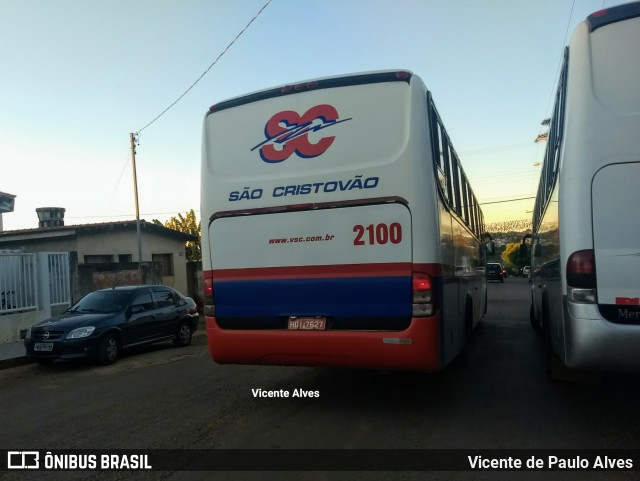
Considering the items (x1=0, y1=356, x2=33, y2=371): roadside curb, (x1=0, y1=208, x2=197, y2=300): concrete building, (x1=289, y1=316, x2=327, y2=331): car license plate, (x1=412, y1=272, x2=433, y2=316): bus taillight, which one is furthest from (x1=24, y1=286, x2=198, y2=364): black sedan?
(x1=412, y1=272, x2=433, y2=316): bus taillight

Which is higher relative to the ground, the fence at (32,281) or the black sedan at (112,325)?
the fence at (32,281)

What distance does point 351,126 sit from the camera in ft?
18.7

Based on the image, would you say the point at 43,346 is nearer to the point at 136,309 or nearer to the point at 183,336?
the point at 136,309

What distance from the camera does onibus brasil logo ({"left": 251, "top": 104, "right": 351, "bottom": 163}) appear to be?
584cm

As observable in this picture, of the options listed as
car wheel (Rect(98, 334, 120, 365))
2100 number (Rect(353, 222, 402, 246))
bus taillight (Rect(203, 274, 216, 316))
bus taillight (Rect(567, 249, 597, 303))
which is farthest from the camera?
car wheel (Rect(98, 334, 120, 365))

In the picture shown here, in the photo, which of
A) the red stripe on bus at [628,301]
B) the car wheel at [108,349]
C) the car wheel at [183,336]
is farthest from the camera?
the car wheel at [183,336]

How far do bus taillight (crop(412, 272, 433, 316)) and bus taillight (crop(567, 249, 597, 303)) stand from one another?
1.26 meters

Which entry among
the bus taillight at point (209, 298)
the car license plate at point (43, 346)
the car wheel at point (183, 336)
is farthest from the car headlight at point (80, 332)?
the bus taillight at point (209, 298)

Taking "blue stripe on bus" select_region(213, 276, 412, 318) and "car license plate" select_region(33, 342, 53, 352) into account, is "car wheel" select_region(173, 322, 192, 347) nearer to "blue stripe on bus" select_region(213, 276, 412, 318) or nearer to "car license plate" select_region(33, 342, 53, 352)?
"car license plate" select_region(33, 342, 53, 352)

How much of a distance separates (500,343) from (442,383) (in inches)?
166

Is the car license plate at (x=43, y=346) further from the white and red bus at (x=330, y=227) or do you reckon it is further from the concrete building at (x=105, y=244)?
the concrete building at (x=105, y=244)

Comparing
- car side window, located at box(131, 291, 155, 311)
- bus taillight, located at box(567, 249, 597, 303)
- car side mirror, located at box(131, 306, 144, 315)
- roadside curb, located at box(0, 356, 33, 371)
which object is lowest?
roadside curb, located at box(0, 356, 33, 371)

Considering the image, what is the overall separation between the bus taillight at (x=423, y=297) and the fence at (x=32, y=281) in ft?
40.4

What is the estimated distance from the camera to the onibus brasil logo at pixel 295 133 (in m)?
5.84
